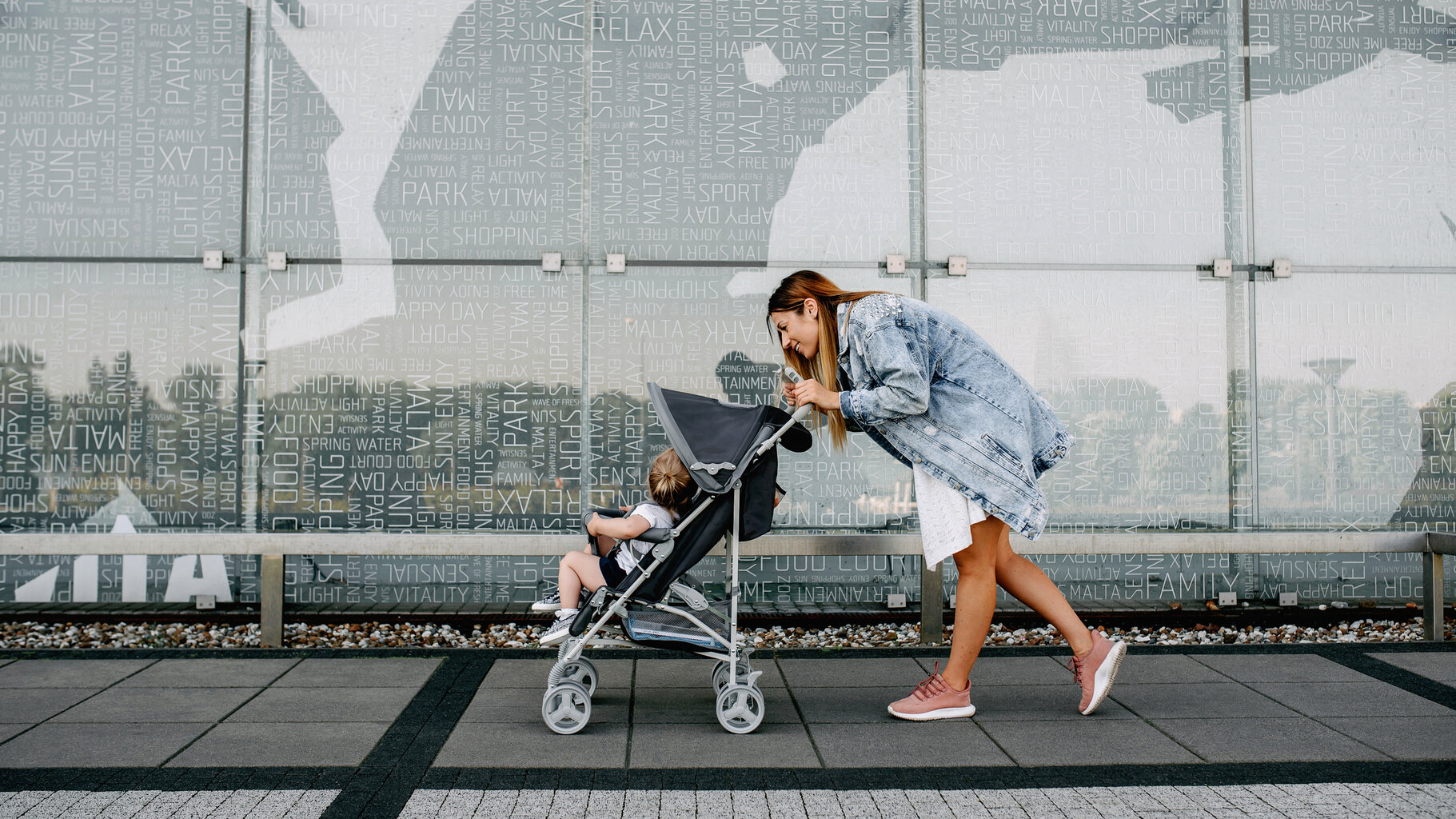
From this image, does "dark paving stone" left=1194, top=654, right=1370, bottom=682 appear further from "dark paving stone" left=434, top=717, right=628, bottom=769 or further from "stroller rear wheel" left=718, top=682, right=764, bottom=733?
"dark paving stone" left=434, top=717, right=628, bottom=769

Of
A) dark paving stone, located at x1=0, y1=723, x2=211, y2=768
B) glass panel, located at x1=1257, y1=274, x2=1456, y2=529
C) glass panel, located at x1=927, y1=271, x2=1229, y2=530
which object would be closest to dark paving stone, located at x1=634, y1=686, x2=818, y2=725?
dark paving stone, located at x1=0, y1=723, x2=211, y2=768

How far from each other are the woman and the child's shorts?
0.84m

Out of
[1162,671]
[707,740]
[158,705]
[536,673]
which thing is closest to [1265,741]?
[1162,671]

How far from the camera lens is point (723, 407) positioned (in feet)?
10.7

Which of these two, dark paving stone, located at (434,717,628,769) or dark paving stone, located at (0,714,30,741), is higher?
dark paving stone, located at (0,714,30,741)

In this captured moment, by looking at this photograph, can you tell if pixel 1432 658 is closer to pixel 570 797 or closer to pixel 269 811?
pixel 570 797

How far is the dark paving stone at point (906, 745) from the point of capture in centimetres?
297

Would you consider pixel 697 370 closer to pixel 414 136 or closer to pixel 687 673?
pixel 687 673

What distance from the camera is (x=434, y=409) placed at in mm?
5305

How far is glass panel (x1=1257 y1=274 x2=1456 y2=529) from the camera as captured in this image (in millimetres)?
5543

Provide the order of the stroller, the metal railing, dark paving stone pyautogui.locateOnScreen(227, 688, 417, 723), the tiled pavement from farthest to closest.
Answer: the metal railing → dark paving stone pyautogui.locateOnScreen(227, 688, 417, 723) → the stroller → the tiled pavement

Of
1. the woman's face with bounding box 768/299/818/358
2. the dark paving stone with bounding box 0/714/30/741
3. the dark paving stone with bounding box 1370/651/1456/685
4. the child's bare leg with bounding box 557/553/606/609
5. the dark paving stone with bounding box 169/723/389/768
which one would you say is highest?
the woman's face with bounding box 768/299/818/358

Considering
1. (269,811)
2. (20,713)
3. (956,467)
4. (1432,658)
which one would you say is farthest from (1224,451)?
(20,713)

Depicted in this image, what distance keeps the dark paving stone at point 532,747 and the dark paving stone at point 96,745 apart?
2.85 feet
